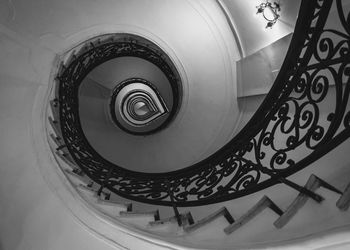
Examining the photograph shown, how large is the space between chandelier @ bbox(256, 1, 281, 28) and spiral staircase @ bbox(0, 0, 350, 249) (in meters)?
0.13

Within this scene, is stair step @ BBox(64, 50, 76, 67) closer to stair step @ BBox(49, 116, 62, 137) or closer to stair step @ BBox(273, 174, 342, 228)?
stair step @ BBox(49, 116, 62, 137)

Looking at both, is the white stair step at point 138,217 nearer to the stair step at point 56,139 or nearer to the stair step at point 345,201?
the stair step at point 56,139

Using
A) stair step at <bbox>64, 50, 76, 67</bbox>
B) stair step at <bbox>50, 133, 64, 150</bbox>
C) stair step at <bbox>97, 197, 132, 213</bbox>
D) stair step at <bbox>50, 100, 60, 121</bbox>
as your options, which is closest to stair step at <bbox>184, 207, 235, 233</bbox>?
stair step at <bbox>97, 197, 132, 213</bbox>

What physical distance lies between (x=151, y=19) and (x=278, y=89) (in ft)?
15.3

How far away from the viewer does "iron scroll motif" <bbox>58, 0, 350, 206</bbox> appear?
1976 millimetres

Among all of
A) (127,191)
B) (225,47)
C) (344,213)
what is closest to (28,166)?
(127,191)

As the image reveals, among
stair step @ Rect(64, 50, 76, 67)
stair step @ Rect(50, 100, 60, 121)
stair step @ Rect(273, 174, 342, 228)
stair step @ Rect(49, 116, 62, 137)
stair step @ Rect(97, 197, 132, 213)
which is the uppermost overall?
stair step @ Rect(64, 50, 76, 67)

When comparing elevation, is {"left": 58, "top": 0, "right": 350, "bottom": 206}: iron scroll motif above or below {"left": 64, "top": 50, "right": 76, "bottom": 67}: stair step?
below

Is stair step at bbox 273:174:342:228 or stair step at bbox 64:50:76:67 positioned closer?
stair step at bbox 273:174:342:228

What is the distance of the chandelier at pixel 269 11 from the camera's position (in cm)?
507

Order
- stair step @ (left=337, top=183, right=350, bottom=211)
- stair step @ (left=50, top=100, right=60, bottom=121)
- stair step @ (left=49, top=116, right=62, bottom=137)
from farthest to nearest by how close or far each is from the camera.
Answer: stair step @ (left=50, top=100, right=60, bottom=121) < stair step @ (left=49, top=116, right=62, bottom=137) < stair step @ (left=337, top=183, right=350, bottom=211)

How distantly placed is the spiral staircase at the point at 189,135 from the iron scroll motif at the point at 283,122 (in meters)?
0.02

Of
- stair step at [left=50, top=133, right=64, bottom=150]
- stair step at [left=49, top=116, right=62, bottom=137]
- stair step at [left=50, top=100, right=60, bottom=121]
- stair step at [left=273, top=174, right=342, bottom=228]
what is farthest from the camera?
stair step at [left=50, top=100, right=60, bottom=121]

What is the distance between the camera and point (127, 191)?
4254 mm
